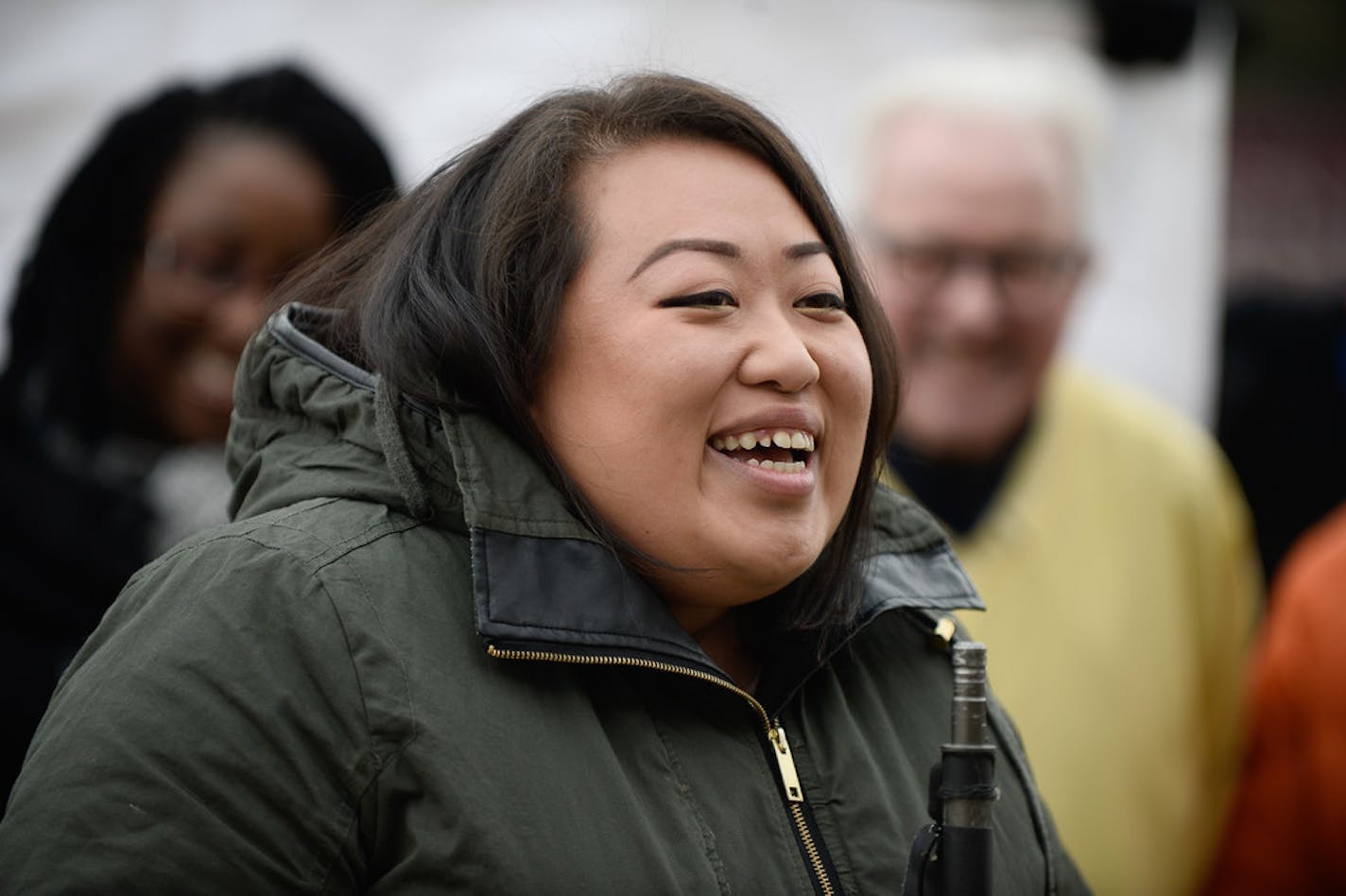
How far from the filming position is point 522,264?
6.66ft

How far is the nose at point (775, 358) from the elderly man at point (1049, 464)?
5.32 ft

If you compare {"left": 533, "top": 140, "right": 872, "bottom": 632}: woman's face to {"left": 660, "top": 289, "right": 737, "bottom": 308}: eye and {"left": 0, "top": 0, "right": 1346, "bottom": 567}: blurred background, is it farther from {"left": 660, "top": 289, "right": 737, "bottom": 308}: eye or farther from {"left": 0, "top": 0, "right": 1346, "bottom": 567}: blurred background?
{"left": 0, "top": 0, "right": 1346, "bottom": 567}: blurred background

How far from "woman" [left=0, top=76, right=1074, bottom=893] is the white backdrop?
1.34 meters

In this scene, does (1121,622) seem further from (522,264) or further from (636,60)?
(522,264)

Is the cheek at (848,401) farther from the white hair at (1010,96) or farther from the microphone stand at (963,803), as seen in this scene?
the white hair at (1010,96)

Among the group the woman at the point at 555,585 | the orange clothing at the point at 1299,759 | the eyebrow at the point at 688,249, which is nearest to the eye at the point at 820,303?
the woman at the point at 555,585

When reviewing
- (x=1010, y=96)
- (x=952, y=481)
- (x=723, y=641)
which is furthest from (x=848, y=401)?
(x=1010, y=96)

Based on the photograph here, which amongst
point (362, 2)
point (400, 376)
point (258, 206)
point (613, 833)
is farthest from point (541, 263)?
point (362, 2)

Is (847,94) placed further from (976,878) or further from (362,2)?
(976,878)

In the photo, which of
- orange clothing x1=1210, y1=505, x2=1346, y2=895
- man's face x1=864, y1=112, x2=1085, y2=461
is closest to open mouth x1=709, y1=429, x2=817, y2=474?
man's face x1=864, y1=112, x2=1085, y2=461

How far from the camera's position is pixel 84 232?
3.53 metres

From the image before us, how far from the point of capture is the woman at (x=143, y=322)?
10.6 feet

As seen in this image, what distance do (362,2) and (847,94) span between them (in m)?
1.22

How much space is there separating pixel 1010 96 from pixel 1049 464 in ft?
2.81
